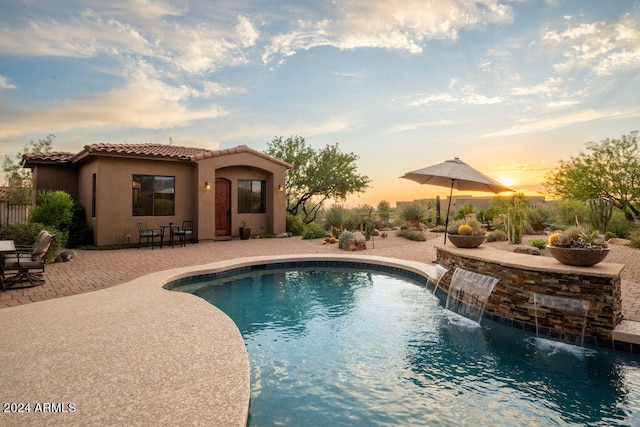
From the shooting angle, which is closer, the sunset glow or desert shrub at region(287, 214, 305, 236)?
the sunset glow

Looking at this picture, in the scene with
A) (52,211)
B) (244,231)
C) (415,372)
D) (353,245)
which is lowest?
(415,372)

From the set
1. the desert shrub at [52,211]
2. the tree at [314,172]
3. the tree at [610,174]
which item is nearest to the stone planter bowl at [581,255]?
the desert shrub at [52,211]

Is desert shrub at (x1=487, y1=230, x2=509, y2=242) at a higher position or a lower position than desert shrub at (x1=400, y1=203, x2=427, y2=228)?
lower

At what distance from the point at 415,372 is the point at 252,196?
12848mm

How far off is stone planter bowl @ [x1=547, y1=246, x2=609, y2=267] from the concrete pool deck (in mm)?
862

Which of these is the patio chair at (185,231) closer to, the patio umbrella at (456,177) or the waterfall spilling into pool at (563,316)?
the patio umbrella at (456,177)

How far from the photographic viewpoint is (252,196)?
1560cm

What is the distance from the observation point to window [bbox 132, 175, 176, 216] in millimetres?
12626

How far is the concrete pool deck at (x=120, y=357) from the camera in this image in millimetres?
2391

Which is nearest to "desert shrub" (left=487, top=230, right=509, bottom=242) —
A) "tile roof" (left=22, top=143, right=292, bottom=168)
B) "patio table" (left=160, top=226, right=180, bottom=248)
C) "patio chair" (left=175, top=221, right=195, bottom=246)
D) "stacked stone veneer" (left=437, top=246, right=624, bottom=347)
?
"stacked stone veneer" (left=437, top=246, right=624, bottom=347)

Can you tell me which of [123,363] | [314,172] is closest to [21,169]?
[314,172]

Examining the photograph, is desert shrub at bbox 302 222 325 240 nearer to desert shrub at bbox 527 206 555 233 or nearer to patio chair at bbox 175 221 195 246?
patio chair at bbox 175 221 195 246

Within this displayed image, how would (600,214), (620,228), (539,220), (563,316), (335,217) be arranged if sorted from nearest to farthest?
(563,316), (620,228), (539,220), (600,214), (335,217)

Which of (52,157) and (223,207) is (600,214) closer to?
(223,207)
